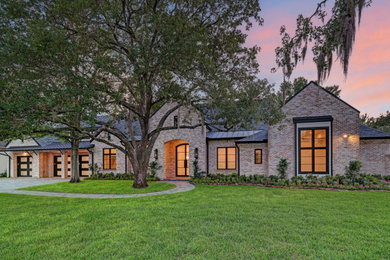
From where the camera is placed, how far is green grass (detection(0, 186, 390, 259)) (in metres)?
3.47

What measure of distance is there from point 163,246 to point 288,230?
2.74 metres

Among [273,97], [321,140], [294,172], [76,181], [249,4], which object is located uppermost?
[249,4]

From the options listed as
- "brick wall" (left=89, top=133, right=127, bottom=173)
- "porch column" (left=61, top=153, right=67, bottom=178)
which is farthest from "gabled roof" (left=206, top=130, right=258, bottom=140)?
"porch column" (left=61, top=153, right=67, bottom=178)

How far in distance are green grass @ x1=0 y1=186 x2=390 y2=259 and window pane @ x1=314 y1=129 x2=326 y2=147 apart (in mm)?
5092

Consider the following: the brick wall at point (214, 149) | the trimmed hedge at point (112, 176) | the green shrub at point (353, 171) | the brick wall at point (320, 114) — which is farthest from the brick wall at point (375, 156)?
the trimmed hedge at point (112, 176)

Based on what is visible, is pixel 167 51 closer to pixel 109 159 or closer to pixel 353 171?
pixel 353 171

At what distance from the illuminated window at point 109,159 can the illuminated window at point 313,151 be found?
14.4 m

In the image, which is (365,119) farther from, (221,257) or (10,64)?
(10,64)

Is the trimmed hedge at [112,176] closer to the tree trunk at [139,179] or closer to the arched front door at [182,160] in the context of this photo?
the arched front door at [182,160]

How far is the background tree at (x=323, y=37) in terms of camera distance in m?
4.38

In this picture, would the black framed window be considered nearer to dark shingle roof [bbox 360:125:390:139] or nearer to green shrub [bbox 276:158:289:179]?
green shrub [bbox 276:158:289:179]

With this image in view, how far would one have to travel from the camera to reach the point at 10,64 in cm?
789

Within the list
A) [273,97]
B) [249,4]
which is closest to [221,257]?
[273,97]

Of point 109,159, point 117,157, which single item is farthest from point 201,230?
point 109,159
